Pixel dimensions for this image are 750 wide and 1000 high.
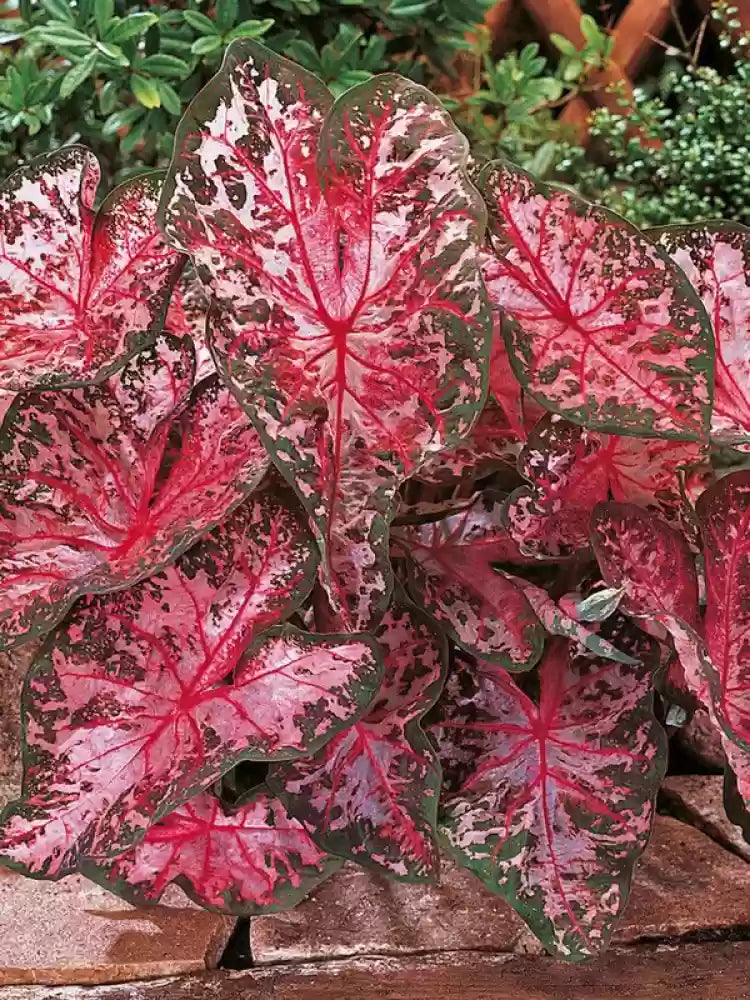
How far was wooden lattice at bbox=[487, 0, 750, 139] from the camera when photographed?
6.17 feet

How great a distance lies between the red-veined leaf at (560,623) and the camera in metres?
0.55

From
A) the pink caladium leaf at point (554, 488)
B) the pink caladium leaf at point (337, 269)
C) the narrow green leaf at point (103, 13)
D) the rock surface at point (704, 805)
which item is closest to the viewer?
the pink caladium leaf at point (337, 269)

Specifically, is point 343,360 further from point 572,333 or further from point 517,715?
point 517,715

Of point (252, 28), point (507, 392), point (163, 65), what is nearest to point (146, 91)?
point (163, 65)

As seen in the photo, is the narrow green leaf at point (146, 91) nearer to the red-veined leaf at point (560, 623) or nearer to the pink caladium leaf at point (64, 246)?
the pink caladium leaf at point (64, 246)

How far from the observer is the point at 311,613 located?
734mm

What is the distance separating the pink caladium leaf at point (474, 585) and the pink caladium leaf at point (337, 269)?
0.12 metres

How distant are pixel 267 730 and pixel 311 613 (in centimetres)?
15

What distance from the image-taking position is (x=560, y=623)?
60 centimetres

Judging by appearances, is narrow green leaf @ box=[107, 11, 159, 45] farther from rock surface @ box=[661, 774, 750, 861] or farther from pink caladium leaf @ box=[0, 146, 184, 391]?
rock surface @ box=[661, 774, 750, 861]

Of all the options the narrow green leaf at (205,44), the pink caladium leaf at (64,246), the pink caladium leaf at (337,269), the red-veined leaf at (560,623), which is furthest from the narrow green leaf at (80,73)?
the red-veined leaf at (560,623)

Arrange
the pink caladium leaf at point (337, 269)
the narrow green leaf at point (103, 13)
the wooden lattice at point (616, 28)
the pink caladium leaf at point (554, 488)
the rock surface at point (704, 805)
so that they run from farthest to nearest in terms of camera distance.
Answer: the wooden lattice at point (616, 28) < the narrow green leaf at point (103, 13) < the rock surface at point (704, 805) < the pink caladium leaf at point (554, 488) < the pink caladium leaf at point (337, 269)

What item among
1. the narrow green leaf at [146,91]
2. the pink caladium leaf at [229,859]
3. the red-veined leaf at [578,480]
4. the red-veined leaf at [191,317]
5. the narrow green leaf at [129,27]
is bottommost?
the pink caladium leaf at [229,859]

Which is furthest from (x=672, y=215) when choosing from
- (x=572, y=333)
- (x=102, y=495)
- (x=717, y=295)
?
(x=102, y=495)
